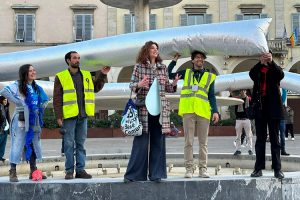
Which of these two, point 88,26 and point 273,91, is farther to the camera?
point 88,26

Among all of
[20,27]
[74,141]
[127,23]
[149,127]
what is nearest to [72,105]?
[74,141]

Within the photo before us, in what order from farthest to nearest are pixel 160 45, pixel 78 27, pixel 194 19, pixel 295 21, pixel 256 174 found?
pixel 194 19 < pixel 295 21 < pixel 78 27 < pixel 160 45 < pixel 256 174

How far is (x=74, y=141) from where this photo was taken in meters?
6.72

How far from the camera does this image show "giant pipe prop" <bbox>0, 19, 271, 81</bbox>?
619cm

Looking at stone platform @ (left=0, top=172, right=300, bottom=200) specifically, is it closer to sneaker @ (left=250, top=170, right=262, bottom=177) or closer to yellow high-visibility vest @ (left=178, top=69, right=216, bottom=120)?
sneaker @ (left=250, top=170, right=262, bottom=177)

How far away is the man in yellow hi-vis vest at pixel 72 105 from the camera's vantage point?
6.46 meters

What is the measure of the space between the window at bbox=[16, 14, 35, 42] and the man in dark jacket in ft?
105

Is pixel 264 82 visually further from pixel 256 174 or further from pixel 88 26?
→ pixel 88 26

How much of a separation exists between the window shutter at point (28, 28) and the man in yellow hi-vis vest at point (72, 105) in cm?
3143

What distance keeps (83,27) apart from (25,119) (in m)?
31.5

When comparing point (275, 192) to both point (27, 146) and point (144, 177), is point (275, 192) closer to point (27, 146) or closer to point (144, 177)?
point (144, 177)

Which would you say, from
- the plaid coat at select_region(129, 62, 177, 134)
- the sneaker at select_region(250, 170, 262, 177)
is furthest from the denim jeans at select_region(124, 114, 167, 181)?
the sneaker at select_region(250, 170, 262, 177)

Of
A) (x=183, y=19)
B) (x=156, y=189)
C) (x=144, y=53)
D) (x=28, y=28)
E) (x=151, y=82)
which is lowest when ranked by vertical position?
(x=156, y=189)

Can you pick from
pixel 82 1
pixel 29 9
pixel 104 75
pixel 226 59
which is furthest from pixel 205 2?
pixel 104 75
